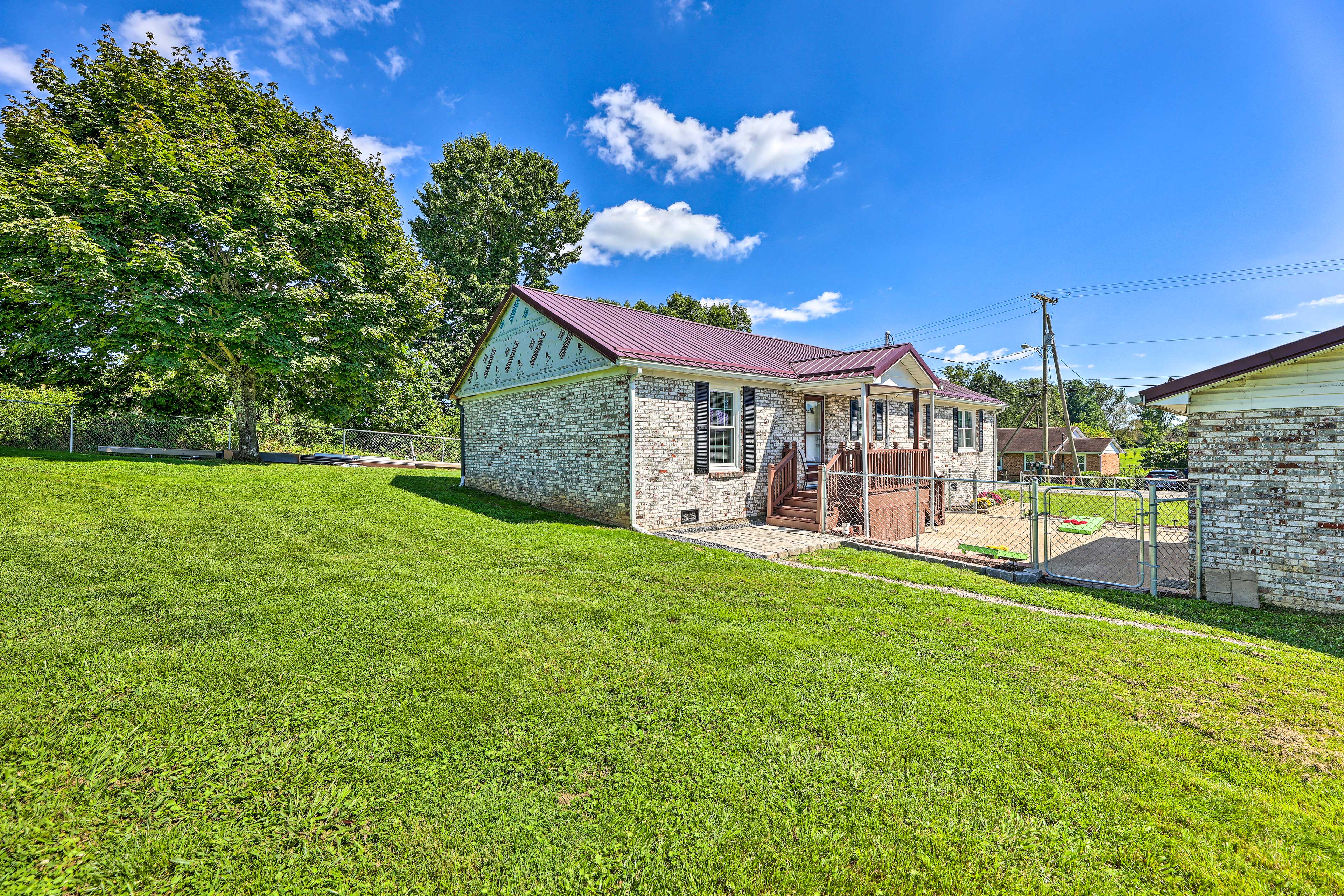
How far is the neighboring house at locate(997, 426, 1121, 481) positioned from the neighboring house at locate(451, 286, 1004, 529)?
1245 inches

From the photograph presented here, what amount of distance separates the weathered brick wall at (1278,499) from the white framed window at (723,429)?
7.24 meters

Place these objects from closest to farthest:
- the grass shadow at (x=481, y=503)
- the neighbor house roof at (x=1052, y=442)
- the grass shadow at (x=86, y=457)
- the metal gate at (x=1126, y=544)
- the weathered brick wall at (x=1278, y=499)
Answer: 1. the weathered brick wall at (x=1278, y=499)
2. the metal gate at (x=1126, y=544)
3. the grass shadow at (x=481, y=503)
4. the grass shadow at (x=86, y=457)
5. the neighbor house roof at (x=1052, y=442)

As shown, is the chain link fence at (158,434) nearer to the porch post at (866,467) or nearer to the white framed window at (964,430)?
the porch post at (866,467)

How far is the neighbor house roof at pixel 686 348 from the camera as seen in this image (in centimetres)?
1022

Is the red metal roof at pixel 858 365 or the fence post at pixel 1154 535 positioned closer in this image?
the fence post at pixel 1154 535

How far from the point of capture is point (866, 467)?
1016cm

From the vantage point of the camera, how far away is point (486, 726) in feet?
10.0

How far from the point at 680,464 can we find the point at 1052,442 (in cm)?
4343

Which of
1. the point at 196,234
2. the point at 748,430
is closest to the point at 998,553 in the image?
the point at 748,430

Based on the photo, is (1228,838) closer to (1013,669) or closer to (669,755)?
(1013,669)

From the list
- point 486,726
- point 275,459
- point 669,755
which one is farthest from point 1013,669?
point 275,459

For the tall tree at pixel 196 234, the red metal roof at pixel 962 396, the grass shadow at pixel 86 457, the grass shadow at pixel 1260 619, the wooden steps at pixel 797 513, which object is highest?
the tall tree at pixel 196 234

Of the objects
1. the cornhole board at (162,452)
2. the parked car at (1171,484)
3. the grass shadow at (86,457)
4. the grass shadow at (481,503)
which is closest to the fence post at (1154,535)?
the parked car at (1171,484)

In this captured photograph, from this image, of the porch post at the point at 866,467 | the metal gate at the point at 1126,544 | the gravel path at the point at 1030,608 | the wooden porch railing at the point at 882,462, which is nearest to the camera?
the gravel path at the point at 1030,608
